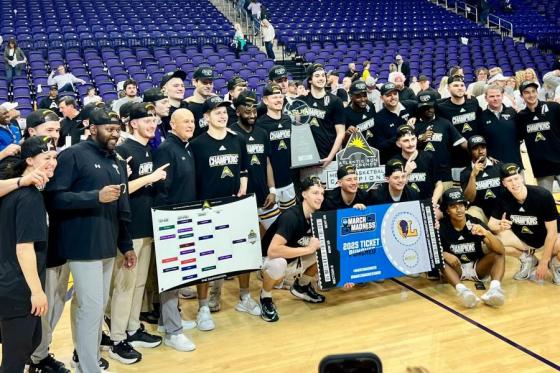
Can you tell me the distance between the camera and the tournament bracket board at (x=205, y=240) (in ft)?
15.1

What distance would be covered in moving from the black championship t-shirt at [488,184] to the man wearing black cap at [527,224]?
0.31 m

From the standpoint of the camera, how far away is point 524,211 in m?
5.80

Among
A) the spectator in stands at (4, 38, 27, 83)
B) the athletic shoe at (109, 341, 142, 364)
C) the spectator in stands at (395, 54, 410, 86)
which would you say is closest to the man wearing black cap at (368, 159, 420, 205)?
the athletic shoe at (109, 341, 142, 364)

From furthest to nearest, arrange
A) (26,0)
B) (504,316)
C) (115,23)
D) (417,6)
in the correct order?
1. (417,6)
2. (26,0)
3. (115,23)
4. (504,316)

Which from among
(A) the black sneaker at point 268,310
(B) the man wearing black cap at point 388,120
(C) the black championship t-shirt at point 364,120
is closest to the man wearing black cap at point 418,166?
(B) the man wearing black cap at point 388,120

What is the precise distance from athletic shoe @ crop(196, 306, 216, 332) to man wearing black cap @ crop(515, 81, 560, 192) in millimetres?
4249

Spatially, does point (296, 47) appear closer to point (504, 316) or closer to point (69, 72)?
point (69, 72)

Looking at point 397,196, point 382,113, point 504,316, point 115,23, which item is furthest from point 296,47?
point 504,316

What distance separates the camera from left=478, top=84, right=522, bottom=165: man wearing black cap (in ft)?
21.6

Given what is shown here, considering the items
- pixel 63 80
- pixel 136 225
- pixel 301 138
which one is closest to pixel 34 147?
pixel 136 225

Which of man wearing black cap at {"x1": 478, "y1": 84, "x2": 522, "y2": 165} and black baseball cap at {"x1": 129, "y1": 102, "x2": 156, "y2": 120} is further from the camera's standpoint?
man wearing black cap at {"x1": 478, "y1": 84, "x2": 522, "y2": 165}

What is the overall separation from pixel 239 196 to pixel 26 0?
618 inches

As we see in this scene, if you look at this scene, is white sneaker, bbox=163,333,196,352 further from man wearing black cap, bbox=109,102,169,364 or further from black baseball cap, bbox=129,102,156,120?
black baseball cap, bbox=129,102,156,120

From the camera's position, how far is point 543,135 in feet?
21.9
